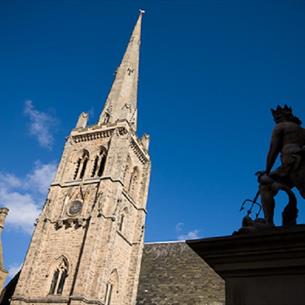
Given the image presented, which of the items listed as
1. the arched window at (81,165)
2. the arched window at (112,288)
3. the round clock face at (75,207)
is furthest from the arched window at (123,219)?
the arched window at (81,165)

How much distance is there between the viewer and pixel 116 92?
35.3 meters

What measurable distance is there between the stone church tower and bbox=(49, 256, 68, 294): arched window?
0.20ft

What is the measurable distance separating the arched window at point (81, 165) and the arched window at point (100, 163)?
969mm

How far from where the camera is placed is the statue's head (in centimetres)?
480

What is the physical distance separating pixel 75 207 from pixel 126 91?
45.4 feet

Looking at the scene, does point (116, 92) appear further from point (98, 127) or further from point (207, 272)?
point (207, 272)

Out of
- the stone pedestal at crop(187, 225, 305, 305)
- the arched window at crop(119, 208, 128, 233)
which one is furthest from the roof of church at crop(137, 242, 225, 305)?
the stone pedestal at crop(187, 225, 305, 305)

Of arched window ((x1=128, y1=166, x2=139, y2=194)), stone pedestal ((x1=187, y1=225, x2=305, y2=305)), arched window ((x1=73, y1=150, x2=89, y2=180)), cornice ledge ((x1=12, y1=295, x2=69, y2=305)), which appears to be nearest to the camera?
stone pedestal ((x1=187, y1=225, x2=305, y2=305))

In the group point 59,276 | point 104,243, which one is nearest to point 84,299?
point 59,276

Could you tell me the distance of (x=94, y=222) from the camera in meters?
24.2

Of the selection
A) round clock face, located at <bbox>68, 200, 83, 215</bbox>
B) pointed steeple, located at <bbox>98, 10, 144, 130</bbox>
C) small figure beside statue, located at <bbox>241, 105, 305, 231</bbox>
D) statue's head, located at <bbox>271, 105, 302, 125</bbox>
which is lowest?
small figure beside statue, located at <bbox>241, 105, 305, 231</bbox>

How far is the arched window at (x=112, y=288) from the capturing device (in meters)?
23.6

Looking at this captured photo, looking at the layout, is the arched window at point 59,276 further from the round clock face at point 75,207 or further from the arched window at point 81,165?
the arched window at point 81,165

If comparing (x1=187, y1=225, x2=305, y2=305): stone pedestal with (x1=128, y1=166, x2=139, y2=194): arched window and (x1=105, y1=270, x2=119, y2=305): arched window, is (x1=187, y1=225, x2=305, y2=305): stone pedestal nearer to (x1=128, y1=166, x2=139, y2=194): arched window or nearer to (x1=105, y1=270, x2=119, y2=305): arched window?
(x1=105, y1=270, x2=119, y2=305): arched window
